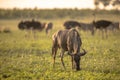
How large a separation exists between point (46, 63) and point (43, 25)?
29173mm

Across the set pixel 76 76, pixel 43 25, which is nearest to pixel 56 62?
pixel 76 76

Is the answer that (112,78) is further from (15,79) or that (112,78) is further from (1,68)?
(1,68)

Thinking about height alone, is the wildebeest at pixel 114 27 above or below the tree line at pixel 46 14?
below

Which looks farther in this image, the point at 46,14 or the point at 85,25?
the point at 46,14

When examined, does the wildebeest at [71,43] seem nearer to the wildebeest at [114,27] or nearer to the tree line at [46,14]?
the wildebeest at [114,27]

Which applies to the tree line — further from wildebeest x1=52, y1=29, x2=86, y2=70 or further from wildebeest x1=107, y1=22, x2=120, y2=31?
wildebeest x1=52, y1=29, x2=86, y2=70

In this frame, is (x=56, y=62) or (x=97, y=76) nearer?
(x=97, y=76)

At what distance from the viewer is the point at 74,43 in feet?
46.4

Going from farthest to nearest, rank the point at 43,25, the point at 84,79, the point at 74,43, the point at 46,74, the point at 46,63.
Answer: the point at 43,25, the point at 46,63, the point at 74,43, the point at 46,74, the point at 84,79

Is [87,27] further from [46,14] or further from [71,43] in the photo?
[46,14]

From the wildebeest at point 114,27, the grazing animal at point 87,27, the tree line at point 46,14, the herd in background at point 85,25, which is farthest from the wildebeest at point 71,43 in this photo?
the tree line at point 46,14

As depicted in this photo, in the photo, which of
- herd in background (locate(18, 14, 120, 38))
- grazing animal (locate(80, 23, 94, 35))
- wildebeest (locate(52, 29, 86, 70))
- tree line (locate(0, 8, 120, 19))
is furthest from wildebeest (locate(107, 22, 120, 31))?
tree line (locate(0, 8, 120, 19))

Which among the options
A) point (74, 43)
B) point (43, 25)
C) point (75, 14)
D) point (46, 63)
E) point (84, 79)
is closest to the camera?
point (84, 79)

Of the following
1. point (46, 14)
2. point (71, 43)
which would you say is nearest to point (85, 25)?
point (71, 43)
